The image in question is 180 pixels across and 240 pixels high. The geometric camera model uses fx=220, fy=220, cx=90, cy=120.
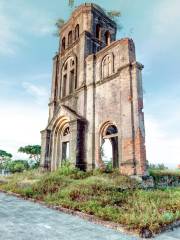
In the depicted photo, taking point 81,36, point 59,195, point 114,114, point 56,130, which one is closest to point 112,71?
point 114,114

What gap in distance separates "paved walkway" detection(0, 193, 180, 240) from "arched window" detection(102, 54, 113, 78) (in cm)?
1126

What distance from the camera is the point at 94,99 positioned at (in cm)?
1562

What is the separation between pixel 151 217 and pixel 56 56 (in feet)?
61.7

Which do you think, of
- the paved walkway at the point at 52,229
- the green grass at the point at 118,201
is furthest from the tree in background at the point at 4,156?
the paved walkway at the point at 52,229

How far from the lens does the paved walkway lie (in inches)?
162

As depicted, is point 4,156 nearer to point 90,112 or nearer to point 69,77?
point 69,77

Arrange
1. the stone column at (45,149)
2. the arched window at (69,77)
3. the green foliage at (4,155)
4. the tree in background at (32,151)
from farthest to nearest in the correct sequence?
the green foliage at (4,155) → the tree in background at (32,151) → the arched window at (69,77) → the stone column at (45,149)

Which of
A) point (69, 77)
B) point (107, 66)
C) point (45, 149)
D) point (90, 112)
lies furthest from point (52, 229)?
point (69, 77)

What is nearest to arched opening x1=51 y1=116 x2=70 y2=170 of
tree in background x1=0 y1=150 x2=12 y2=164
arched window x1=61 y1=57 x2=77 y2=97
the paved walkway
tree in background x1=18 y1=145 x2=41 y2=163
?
arched window x1=61 y1=57 x2=77 y2=97

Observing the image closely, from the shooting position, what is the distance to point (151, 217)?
506 centimetres

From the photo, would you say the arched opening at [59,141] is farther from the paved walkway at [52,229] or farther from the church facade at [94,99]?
the paved walkway at [52,229]

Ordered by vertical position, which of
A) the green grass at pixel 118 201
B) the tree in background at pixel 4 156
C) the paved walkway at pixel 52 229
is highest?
the tree in background at pixel 4 156

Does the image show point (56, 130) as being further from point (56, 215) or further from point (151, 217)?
point (151, 217)

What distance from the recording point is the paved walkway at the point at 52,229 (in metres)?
4.12
